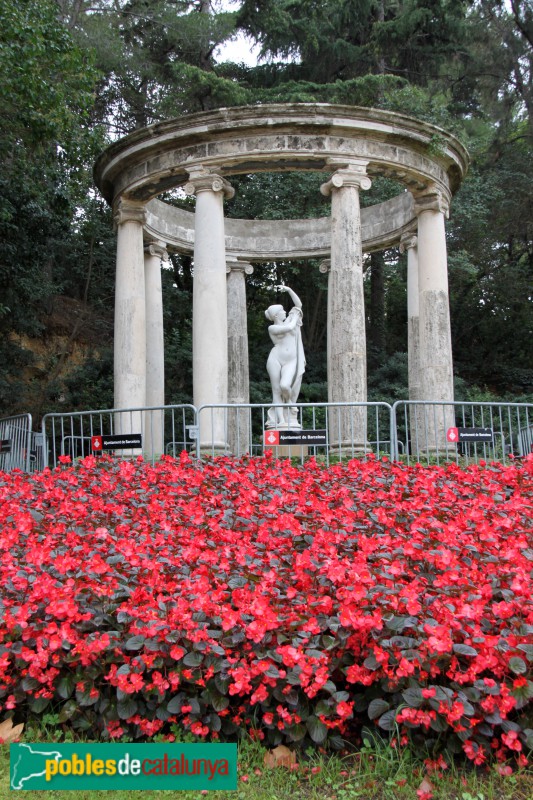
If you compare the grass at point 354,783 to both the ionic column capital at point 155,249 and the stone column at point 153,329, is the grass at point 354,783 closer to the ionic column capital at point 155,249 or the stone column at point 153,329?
the stone column at point 153,329

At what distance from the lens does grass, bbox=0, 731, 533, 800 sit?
3947 millimetres

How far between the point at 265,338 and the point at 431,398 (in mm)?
16679

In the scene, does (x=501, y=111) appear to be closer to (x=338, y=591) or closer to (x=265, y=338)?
(x=265, y=338)

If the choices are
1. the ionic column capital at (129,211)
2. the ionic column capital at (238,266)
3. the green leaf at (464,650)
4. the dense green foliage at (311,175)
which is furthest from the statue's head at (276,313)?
the green leaf at (464,650)

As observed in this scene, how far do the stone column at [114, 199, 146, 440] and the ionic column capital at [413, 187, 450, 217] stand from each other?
21.0 feet

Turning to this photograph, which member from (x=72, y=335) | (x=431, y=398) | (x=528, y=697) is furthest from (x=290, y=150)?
(x=72, y=335)

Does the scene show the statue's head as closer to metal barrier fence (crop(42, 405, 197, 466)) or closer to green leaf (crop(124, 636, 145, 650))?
metal barrier fence (crop(42, 405, 197, 466))

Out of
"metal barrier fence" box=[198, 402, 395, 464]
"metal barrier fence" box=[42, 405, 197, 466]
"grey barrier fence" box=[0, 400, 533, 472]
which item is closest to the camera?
"metal barrier fence" box=[198, 402, 395, 464]

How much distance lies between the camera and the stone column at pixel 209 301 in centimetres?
1609

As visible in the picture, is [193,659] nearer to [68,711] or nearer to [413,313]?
[68,711]

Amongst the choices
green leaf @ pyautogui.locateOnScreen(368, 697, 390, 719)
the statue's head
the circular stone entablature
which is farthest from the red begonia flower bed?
the statue's head

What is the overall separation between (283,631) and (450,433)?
338 inches

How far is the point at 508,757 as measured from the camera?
4152mm

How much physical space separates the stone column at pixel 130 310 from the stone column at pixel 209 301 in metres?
2.23
